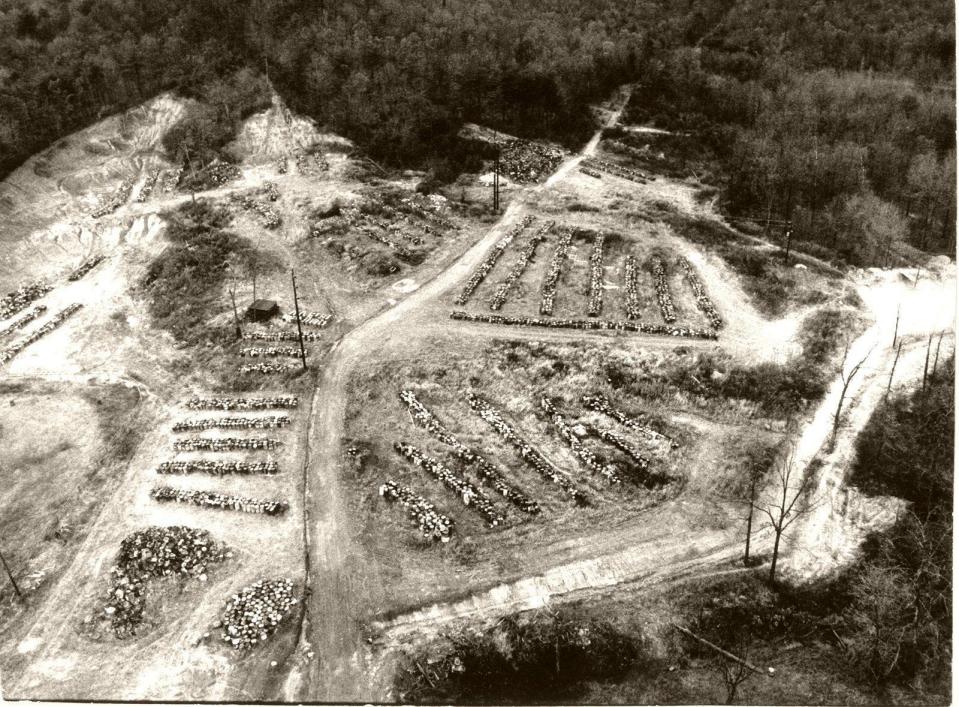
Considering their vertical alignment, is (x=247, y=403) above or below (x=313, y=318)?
below

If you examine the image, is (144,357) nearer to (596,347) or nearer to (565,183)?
(596,347)

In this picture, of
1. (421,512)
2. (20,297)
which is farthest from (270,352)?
(20,297)

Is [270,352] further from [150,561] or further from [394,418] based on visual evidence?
[150,561]

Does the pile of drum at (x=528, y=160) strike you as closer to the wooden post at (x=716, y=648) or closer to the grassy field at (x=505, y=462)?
the grassy field at (x=505, y=462)

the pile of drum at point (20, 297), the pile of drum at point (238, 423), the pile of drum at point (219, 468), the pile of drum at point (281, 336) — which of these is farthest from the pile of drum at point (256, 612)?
the pile of drum at point (20, 297)

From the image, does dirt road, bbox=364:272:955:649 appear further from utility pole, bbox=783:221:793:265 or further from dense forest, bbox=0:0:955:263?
dense forest, bbox=0:0:955:263

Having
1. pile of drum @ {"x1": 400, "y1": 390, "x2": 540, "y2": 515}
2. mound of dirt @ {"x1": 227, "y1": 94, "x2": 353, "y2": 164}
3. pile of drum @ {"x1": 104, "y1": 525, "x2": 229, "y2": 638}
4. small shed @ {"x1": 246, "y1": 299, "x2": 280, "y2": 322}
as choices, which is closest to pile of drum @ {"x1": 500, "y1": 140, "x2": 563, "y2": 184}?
mound of dirt @ {"x1": 227, "y1": 94, "x2": 353, "y2": 164}
